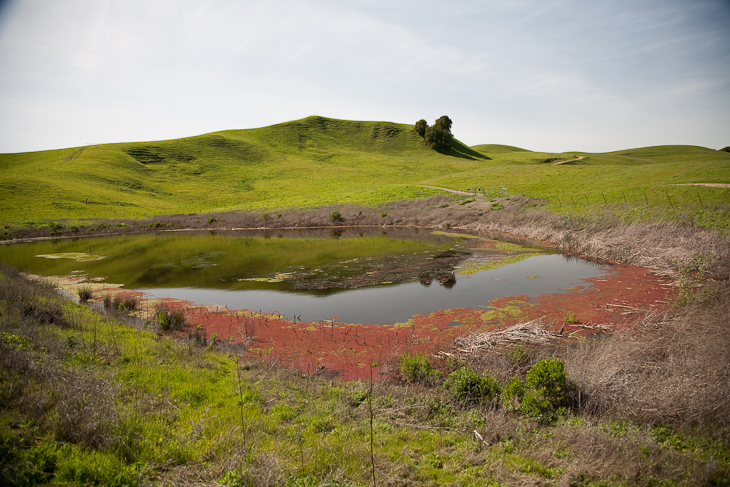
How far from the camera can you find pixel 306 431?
6.24 m

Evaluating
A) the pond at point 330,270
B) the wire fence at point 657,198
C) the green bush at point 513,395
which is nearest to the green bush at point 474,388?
the green bush at point 513,395

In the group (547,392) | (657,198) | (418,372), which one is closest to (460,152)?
(657,198)

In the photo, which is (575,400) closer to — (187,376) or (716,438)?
(716,438)

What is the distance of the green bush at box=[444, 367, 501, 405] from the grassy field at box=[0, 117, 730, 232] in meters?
22.1

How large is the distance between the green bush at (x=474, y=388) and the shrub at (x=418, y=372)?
2.47 feet

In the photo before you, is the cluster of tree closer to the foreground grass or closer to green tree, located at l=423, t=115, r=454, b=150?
green tree, located at l=423, t=115, r=454, b=150

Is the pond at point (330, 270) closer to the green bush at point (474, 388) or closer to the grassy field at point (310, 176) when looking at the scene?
the green bush at point (474, 388)

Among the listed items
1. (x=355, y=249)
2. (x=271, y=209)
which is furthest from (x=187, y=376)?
(x=271, y=209)

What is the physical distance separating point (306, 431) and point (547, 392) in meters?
4.65

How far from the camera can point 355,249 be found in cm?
3262

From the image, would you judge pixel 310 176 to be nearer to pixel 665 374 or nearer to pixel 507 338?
pixel 507 338

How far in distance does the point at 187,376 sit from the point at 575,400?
26.6 ft

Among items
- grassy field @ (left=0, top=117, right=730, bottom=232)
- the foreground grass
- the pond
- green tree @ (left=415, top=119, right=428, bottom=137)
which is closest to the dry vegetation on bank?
the foreground grass

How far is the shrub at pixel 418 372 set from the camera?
28.7 ft
